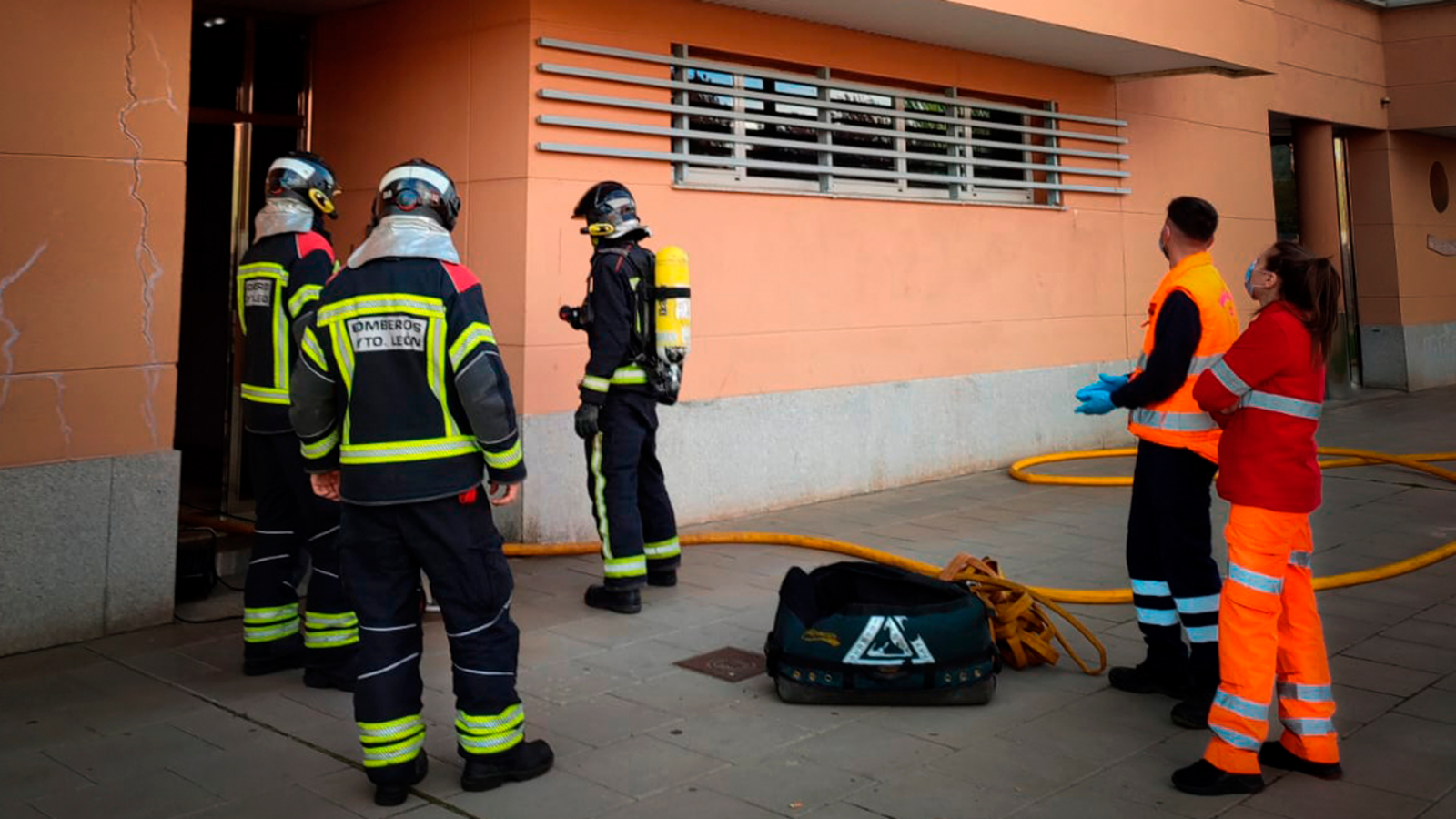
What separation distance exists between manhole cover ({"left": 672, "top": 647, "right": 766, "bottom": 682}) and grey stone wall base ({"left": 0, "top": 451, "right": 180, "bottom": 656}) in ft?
9.01

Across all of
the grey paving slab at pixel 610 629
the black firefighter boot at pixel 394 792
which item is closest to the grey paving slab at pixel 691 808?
the black firefighter boot at pixel 394 792

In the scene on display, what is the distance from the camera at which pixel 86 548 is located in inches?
220

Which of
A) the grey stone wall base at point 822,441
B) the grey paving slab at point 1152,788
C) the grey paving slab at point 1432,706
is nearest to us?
the grey paving slab at point 1152,788

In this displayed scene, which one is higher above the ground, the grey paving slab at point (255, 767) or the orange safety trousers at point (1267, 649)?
the orange safety trousers at point (1267, 649)

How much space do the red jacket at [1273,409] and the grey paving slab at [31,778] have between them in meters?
4.01

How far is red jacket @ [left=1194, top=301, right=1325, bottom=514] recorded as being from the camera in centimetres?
379

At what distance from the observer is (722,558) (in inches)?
286

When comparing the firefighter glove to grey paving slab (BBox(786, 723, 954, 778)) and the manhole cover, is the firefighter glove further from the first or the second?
grey paving slab (BBox(786, 723, 954, 778))

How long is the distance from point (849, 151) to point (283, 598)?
571 cm

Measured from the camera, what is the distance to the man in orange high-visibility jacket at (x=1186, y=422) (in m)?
4.43

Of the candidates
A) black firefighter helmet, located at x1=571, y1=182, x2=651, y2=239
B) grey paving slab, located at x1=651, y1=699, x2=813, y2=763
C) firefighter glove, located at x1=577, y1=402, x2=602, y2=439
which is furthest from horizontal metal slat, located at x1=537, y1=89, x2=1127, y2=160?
grey paving slab, located at x1=651, y1=699, x2=813, y2=763

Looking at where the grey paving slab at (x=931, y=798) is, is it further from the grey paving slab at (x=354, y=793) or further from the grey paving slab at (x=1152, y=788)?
the grey paving slab at (x=354, y=793)

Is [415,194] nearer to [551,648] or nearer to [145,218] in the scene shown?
[551,648]

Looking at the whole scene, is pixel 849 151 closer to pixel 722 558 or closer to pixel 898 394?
pixel 898 394
